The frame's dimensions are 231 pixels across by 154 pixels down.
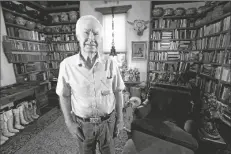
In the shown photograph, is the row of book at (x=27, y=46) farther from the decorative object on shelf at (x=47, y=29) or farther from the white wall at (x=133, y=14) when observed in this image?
the white wall at (x=133, y=14)

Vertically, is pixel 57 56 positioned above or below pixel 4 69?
above

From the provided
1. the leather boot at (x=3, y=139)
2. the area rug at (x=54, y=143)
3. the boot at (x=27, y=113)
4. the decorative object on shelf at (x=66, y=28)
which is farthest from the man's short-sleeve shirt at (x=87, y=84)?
the decorative object on shelf at (x=66, y=28)

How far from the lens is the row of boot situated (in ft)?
6.91

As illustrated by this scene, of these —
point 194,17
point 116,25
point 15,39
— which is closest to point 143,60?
point 116,25

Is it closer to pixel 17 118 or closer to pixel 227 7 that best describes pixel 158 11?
pixel 227 7

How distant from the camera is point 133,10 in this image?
137 inches

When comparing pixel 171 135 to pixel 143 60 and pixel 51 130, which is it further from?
pixel 143 60

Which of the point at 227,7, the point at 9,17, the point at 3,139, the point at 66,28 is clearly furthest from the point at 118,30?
the point at 3,139

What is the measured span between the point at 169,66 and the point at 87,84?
122 inches

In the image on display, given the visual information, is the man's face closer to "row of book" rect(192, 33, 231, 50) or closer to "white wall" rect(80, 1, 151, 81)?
"row of book" rect(192, 33, 231, 50)

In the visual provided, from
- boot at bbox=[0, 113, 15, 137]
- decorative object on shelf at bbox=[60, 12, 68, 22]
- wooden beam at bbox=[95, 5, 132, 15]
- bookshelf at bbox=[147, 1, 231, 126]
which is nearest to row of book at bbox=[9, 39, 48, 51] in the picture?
decorative object on shelf at bbox=[60, 12, 68, 22]

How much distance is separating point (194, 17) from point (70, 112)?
366 centimetres

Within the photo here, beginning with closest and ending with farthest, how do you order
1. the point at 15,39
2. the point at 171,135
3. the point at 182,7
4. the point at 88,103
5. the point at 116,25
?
the point at 88,103 < the point at 171,135 < the point at 15,39 < the point at 182,7 < the point at 116,25

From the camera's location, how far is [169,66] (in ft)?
11.2
